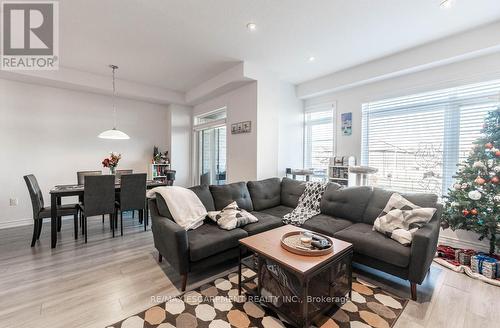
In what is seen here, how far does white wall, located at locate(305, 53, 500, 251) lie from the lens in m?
2.88

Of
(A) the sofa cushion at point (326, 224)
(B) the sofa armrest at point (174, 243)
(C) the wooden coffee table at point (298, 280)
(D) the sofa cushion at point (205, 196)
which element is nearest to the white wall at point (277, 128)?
(D) the sofa cushion at point (205, 196)

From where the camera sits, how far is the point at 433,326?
1683mm

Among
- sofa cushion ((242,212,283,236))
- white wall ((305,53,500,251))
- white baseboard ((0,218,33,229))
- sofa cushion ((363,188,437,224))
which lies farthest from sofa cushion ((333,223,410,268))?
white baseboard ((0,218,33,229))

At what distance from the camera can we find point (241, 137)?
433 centimetres

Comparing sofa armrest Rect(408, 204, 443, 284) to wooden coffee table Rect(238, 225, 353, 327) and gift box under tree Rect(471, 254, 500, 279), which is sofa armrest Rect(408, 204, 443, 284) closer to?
wooden coffee table Rect(238, 225, 353, 327)

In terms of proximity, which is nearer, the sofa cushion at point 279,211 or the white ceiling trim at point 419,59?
the white ceiling trim at point 419,59

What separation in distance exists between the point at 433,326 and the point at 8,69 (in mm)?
6324

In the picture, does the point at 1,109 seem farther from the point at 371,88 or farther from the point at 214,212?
the point at 371,88

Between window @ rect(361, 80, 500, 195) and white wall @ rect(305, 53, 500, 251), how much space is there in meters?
0.10

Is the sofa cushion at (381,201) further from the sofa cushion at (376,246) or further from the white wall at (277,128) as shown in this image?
the white wall at (277,128)

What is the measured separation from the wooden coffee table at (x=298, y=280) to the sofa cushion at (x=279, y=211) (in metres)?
1.17

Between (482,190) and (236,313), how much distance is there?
118 inches

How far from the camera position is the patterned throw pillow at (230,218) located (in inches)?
101

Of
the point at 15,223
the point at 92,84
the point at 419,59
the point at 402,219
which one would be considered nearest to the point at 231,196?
the point at 402,219
